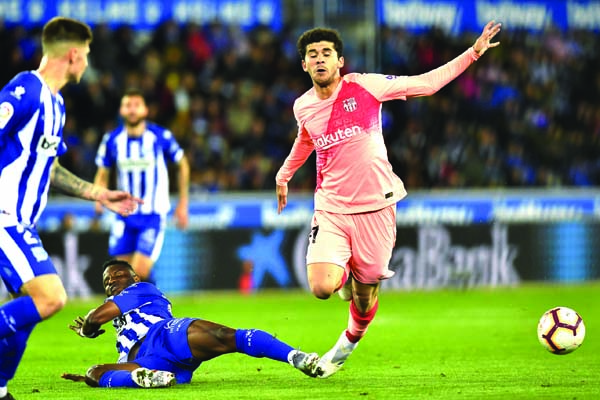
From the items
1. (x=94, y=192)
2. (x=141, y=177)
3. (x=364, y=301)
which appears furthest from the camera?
(x=141, y=177)

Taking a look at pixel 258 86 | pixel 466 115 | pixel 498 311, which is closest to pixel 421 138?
pixel 466 115

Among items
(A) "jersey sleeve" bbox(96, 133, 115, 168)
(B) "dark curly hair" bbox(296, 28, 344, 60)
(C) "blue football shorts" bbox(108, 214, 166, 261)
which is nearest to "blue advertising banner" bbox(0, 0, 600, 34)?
(A) "jersey sleeve" bbox(96, 133, 115, 168)

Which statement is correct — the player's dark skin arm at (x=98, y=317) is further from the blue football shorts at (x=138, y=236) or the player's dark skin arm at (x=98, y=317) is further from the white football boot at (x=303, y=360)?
the blue football shorts at (x=138, y=236)

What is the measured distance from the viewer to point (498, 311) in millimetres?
13961

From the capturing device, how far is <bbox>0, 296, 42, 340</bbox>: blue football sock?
238 inches

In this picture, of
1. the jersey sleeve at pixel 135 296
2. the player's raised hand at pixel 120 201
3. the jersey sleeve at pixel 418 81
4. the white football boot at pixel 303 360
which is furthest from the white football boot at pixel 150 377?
the jersey sleeve at pixel 418 81

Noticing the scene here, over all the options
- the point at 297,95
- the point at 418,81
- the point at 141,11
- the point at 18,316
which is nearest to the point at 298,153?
the point at 418,81

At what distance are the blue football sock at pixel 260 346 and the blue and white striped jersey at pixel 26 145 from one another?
5.20 feet

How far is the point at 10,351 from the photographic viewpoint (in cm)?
623

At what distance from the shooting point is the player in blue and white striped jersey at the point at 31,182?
606 centimetres

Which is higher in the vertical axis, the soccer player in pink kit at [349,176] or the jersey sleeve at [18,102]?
the jersey sleeve at [18,102]

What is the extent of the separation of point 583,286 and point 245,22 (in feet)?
22.9

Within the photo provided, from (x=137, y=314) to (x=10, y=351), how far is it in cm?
129

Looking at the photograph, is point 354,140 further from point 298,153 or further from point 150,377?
point 150,377
